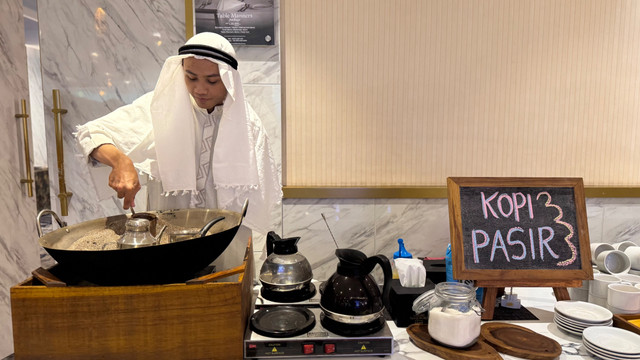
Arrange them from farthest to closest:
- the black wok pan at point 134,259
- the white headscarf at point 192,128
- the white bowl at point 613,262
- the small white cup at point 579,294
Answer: the white bowl at point 613,262, the small white cup at point 579,294, the white headscarf at point 192,128, the black wok pan at point 134,259

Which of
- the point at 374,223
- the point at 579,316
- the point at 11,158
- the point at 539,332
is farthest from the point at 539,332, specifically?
the point at 11,158

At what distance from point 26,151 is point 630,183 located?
10.4 ft

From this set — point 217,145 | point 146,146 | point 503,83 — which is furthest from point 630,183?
point 146,146

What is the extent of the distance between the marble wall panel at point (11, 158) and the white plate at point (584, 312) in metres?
2.55

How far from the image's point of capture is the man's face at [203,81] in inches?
48.7

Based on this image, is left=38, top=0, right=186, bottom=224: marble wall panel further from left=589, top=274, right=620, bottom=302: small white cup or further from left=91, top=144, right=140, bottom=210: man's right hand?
left=589, top=274, right=620, bottom=302: small white cup

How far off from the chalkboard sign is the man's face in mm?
854

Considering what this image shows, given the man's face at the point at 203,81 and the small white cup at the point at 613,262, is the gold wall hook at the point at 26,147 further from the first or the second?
the small white cup at the point at 613,262

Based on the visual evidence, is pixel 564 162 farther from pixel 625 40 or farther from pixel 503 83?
pixel 625 40

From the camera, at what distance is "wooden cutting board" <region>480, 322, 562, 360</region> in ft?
3.29

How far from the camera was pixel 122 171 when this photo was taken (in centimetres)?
104

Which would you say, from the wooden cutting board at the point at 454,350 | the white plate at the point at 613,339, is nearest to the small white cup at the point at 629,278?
the white plate at the point at 613,339

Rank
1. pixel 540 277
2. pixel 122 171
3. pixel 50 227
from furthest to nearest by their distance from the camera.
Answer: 1. pixel 50 227
2. pixel 540 277
3. pixel 122 171

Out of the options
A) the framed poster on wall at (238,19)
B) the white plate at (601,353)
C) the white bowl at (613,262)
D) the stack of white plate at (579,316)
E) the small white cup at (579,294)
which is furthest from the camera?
the framed poster on wall at (238,19)
